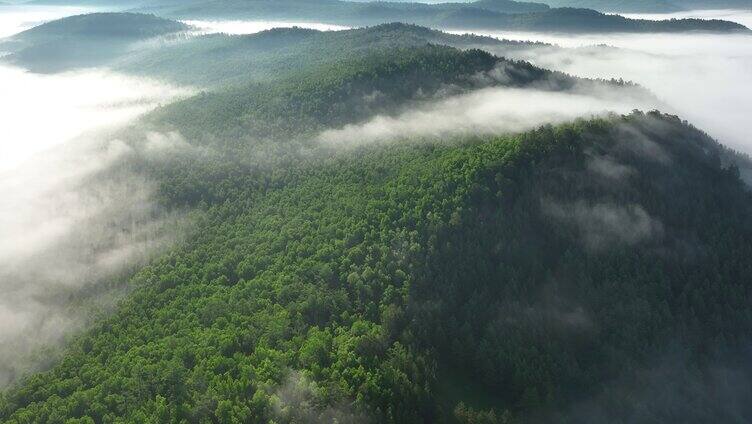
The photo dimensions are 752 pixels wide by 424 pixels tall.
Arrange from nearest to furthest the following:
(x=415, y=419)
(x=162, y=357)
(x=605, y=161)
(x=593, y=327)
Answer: (x=415, y=419), (x=162, y=357), (x=593, y=327), (x=605, y=161)

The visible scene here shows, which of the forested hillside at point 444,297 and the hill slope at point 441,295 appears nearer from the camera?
the hill slope at point 441,295

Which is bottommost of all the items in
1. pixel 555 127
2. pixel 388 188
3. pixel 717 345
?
pixel 717 345

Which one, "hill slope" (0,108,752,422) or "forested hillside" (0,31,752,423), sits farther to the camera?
"forested hillside" (0,31,752,423)

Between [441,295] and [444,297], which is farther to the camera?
[441,295]

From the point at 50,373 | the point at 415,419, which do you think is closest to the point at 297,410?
the point at 415,419

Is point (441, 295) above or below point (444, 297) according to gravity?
above

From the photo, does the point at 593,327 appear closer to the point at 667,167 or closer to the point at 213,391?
the point at 667,167

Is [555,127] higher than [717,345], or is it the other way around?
[555,127]

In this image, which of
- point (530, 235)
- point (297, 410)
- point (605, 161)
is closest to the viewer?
point (297, 410)
